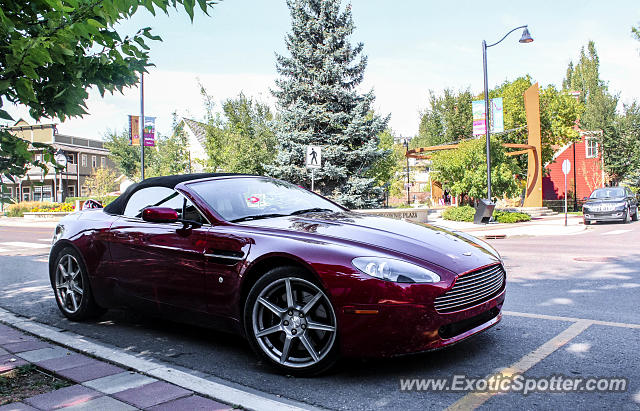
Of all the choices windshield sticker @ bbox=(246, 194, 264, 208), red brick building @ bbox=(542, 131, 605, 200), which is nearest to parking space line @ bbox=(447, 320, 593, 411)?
windshield sticker @ bbox=(246, 194, 264, 208)

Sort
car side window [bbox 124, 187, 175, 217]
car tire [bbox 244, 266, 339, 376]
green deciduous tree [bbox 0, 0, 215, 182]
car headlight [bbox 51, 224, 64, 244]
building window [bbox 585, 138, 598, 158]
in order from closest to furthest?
green deciduous tree [bbox 0, 0, 215, 182] < car tire [bbox 244, 266, 339, 376] < car side window [bbox 124, 187, 175, 217] < car headlight [bbox 51, 224, 64, 244] < building window [bbox 585, 138, 598, 158]

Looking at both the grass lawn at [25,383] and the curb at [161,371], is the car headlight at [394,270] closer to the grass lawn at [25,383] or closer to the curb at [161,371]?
the curb at [161,371]

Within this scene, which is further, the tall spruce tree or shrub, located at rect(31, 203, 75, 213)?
shrub, located at rect(31, 203, 75, 213)

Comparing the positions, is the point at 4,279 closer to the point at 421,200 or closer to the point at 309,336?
the point at 309,336

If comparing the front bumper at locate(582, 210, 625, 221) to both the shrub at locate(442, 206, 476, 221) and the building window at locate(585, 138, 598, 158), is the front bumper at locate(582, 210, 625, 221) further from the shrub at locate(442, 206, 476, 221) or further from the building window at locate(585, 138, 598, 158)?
the building window at locate(585, 138, 598, 158)

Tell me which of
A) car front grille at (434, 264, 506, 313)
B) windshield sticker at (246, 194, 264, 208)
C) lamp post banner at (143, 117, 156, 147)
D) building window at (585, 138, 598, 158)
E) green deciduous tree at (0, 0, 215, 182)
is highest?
building window at (585, 138, 598, 158)

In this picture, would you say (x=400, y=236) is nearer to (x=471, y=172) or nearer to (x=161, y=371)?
(x=161, y=371)

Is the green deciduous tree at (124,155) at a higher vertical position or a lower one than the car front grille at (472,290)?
higher

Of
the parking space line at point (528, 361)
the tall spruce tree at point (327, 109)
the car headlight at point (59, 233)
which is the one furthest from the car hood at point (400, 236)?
the tall spruce tree at point (327, 109)

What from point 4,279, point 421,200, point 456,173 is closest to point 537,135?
point 456,173

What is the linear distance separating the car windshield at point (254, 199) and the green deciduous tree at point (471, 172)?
991 inches

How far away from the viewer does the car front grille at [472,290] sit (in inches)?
126

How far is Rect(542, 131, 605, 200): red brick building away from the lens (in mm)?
45438

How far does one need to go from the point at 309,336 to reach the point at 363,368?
0.48 meters
